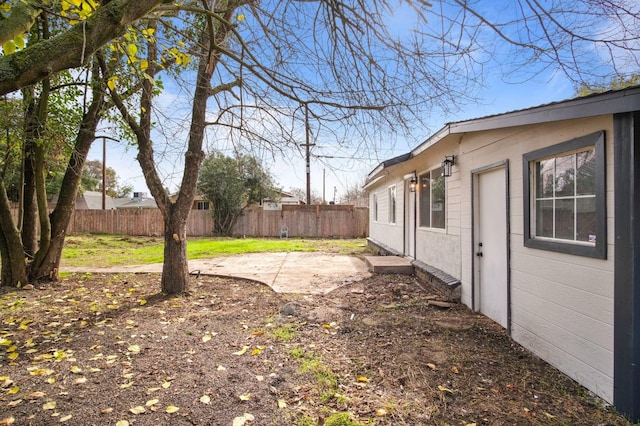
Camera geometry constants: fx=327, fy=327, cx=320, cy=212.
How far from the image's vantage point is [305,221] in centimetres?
1967

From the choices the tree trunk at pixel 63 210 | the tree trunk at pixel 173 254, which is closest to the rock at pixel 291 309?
the tree trunk at pixel 173 254

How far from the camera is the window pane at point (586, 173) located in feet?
9.46

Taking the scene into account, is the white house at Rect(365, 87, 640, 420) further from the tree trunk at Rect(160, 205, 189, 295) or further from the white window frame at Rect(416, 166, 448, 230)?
the tree trunk at Rect(160, 205, 189, 295)

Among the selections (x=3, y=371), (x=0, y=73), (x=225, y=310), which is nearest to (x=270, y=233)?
(x=225, y=310)

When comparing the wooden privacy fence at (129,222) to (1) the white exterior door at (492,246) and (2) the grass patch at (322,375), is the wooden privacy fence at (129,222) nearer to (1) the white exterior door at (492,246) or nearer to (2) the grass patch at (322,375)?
(1) the white exterior door at (492,246)

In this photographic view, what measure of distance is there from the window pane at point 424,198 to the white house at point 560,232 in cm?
155

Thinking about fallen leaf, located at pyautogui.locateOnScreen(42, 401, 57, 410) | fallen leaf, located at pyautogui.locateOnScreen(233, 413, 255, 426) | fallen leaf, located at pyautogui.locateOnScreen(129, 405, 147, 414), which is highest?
fallen leaf, located at pyautogui.locateOnScreen(42, 401, 57, 410)

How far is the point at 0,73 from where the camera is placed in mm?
1828

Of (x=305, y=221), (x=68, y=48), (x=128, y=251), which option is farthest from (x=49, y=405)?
(x=305, y=221)

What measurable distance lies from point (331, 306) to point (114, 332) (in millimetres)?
3004

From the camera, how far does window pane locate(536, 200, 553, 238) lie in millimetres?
3471

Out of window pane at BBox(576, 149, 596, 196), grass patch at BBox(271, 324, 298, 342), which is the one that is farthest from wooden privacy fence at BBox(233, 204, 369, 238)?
window pane at BBox(576, 149, 596, 196)

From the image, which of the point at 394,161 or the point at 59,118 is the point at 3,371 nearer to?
the point at 59,118

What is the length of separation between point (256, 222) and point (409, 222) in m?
12.3
